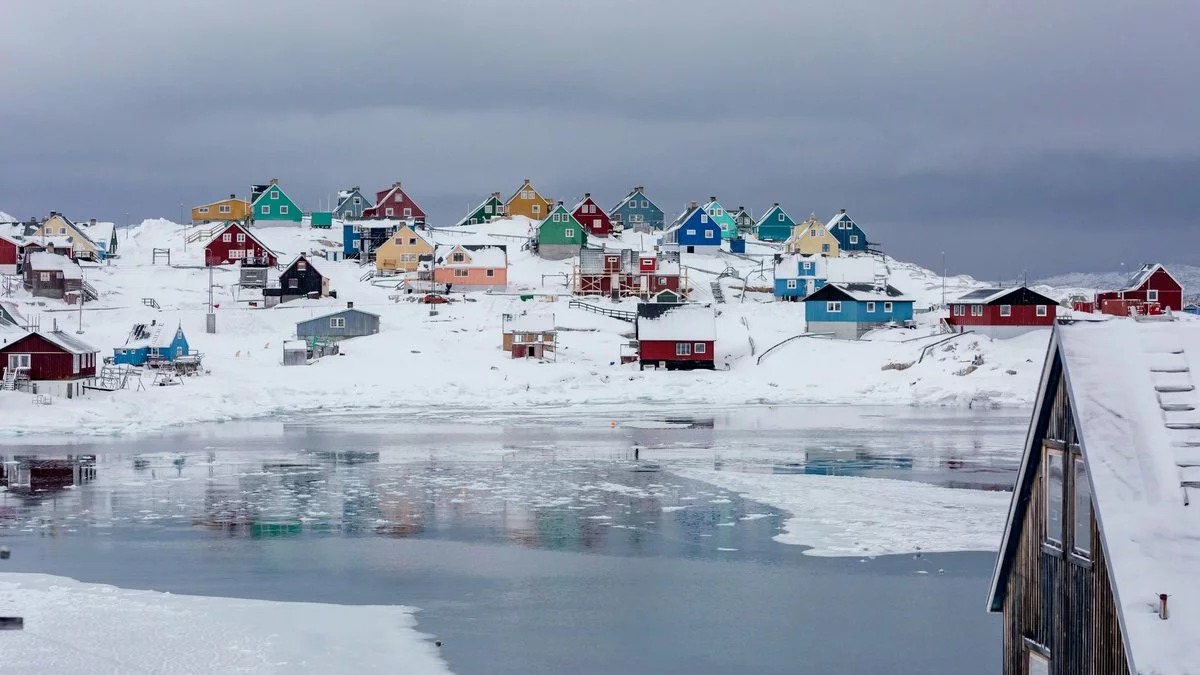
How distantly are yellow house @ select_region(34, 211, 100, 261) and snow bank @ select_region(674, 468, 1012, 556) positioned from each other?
234ft

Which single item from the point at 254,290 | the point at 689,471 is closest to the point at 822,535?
the point at 689,471

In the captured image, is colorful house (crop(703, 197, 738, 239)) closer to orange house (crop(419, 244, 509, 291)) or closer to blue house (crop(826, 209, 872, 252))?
A: blue house (crop(826, 209, 872, 252))

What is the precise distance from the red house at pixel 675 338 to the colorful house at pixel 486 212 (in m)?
51.7

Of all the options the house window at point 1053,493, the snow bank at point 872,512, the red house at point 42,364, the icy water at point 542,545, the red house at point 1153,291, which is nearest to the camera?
the house window at point 1053,493

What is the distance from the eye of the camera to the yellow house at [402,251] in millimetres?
95062

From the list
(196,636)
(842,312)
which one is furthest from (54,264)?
(196,636)

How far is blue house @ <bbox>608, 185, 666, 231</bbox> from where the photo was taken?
119 metres

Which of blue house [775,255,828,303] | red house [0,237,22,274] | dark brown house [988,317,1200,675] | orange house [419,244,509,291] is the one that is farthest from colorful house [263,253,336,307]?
dark brown house [988,317,1200,675]

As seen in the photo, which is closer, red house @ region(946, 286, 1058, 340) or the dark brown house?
the dark brown house

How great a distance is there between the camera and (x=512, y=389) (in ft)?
212

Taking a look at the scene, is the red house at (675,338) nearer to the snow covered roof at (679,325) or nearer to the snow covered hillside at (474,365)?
the snow covered roof at (679,325)

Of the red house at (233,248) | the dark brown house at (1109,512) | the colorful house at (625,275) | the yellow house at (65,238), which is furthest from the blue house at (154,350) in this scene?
the dark brown house at (1109,512)

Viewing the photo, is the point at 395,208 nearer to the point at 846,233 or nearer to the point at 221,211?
the point at 221,211

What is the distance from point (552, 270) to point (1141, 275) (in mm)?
40492
